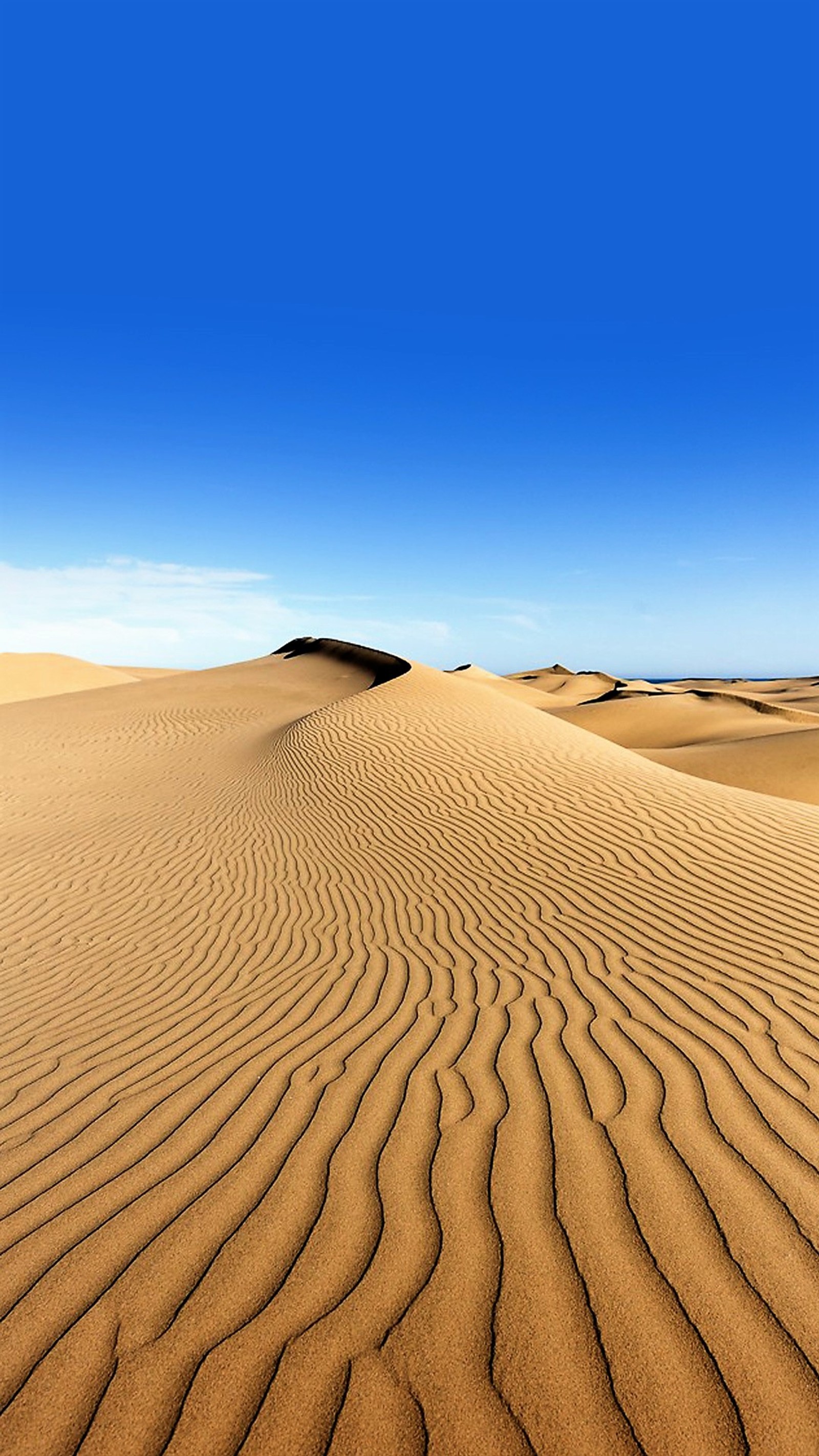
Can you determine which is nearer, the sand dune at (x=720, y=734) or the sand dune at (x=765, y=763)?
the sand dune at (x=765, y=763)

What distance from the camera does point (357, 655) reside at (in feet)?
117

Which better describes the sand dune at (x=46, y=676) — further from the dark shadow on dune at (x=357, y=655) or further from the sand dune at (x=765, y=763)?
the sand dune at (x=765, y=763)

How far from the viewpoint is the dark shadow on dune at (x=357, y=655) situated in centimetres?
2734

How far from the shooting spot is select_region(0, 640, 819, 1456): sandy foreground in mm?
1875

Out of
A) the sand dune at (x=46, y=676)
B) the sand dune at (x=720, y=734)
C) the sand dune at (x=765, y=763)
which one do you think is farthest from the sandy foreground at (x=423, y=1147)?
the sand dune at (x=46, y=676)

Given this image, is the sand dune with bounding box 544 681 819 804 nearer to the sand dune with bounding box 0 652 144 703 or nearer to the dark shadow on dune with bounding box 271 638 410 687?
the dark shadow on dune with bounding box 271 638 410 687

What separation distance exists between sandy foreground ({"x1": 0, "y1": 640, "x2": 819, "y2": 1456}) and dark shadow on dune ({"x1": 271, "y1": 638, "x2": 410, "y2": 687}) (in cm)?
1305

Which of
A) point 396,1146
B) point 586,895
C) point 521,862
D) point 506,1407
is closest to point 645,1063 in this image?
point 396,1146

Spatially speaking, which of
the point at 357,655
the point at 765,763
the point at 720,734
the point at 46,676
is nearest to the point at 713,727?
the point at 720,734

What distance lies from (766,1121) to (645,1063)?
0.65 meters

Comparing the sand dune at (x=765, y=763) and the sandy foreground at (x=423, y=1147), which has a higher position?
the sandy foreground at (x=423, y=1147)

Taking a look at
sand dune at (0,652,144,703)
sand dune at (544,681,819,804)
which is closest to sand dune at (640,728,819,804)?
sand dune at (544,681,819,804)

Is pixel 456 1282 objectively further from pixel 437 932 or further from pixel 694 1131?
pixel 437 932

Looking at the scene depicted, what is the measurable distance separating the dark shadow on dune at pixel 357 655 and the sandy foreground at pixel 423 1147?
13.1 metres
